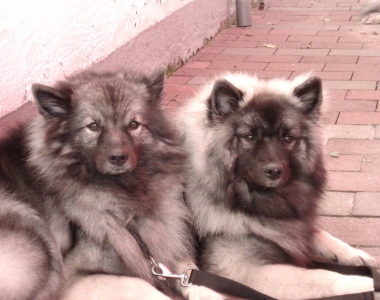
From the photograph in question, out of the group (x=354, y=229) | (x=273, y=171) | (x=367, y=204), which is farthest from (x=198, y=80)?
(x=273, y=171)

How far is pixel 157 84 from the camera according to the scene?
3834 mm

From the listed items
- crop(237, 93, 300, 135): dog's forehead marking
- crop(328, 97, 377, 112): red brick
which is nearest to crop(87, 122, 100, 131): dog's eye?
crop(237, 93, 300, 135): dog's forehead marking

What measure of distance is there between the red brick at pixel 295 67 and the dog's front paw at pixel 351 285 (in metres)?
4.55

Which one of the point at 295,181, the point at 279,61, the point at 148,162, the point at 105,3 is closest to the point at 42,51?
the point at 105,3

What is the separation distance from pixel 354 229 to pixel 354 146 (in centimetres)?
141

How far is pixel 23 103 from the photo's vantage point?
5047 mm

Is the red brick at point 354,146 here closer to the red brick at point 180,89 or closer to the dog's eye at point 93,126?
the red brick at point 180,89

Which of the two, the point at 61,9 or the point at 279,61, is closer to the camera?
the point at 61,9

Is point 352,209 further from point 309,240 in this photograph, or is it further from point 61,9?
point 61,9

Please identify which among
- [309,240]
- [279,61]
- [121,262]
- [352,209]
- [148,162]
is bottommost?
[279,61]

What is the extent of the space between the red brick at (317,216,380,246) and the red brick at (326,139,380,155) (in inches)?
45.3

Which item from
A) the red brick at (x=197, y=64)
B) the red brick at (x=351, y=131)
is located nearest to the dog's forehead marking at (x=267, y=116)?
the red brick at (x=351, y=131)

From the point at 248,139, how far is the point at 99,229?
3.08 feet

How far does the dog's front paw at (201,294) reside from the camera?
3.61 meters
